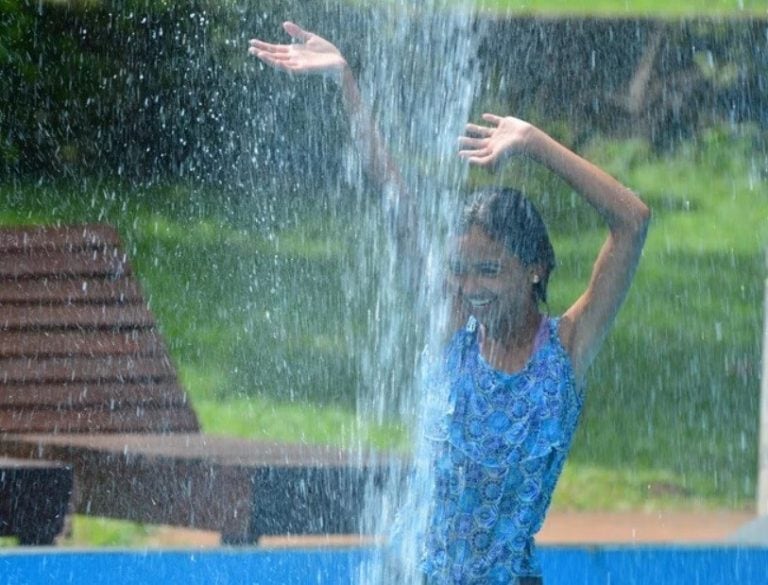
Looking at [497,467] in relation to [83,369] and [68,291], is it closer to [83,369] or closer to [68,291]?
[83,369]

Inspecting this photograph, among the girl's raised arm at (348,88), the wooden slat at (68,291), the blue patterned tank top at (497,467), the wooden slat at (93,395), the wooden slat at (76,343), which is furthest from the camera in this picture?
the wooden slat at (68,291)

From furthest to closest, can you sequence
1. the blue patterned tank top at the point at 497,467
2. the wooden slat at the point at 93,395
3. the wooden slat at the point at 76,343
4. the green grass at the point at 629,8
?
1. the green grass at the point at 629,8
2. the wooden slat at the point at 76,343
3. the wooden slat at the point at 93,395
4. the blue patterned tank top at the point at 497,467

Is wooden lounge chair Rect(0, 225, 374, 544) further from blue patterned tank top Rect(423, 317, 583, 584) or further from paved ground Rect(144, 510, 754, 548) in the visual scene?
blue patterned tank top Rect(423, 317, 583, 584)

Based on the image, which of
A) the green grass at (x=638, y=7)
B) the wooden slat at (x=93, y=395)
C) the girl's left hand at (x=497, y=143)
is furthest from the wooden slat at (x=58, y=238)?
the green grass at (x=638, y=7)

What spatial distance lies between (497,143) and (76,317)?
11.1ft

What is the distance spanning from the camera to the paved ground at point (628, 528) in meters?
6.08

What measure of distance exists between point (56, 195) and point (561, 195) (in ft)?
9.21

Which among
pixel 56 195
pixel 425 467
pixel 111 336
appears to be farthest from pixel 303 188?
pixel 425 467

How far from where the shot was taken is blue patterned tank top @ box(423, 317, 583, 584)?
8.86 ft

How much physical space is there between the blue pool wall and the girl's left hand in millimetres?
1166

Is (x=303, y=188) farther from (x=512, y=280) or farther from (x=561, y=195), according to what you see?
(x=512, y=280)

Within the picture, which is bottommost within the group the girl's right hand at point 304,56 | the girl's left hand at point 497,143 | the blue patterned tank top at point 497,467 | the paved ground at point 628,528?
the paved ground at point 628,528

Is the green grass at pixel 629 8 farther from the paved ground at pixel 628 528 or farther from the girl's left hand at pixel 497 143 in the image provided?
the girl's left hand at pixel 497 143

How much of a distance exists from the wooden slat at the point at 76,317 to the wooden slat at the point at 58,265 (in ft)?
0.38
